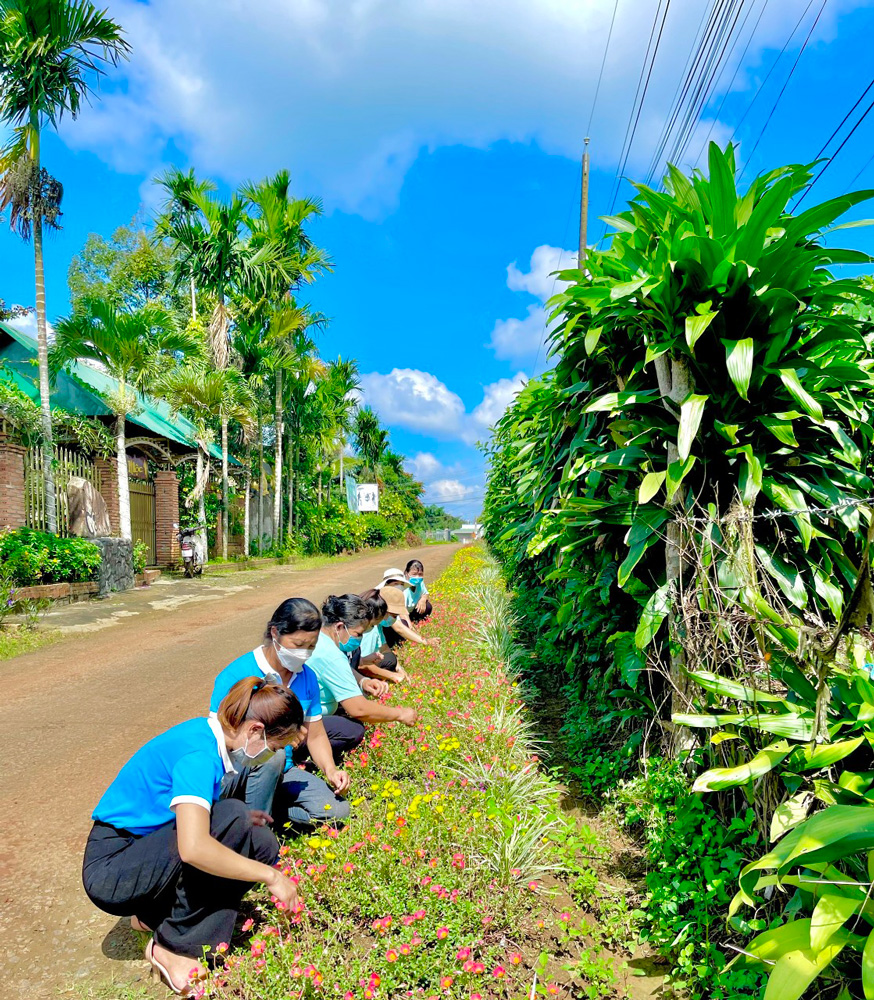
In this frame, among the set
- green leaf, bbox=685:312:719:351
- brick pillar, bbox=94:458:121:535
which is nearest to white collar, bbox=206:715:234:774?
green leaf, bbox=685:312:719:351

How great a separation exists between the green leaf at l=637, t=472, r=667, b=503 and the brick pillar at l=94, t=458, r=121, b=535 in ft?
43.0

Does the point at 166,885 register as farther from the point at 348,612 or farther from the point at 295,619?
the point at 348,612

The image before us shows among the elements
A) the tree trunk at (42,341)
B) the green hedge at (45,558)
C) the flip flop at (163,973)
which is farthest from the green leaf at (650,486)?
the tree trunk at (42,341)

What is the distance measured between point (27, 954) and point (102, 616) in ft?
26.0

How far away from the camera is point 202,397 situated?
52.6 feet

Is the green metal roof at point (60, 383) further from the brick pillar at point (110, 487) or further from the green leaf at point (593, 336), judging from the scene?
the green leaf at point (593, 336)

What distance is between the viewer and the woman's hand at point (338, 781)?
3.43 m

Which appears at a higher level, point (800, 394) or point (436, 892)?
point (800, 394)

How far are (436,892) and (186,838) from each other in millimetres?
1000

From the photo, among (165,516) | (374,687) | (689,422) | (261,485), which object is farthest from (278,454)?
(689,422)

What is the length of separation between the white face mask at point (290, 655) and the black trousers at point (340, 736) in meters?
0.90

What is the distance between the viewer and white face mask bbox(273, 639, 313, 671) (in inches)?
129

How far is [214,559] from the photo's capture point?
18750 millimetres

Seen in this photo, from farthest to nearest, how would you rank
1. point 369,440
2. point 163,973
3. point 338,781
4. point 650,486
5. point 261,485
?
point 369,440 → point 261,485 → point 338,781 → point 650,486 → point 163,973
